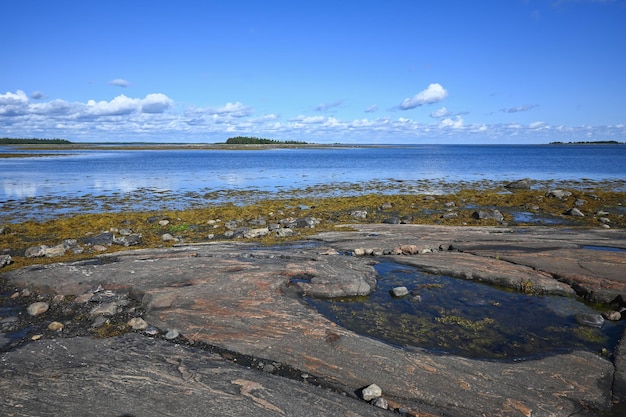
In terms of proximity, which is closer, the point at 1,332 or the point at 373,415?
the point at 373,415

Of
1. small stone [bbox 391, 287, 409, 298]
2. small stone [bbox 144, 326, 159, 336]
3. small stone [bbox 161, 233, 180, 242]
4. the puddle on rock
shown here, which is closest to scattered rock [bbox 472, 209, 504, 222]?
the puddle on rock

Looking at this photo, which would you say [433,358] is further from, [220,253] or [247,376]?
[220,253]

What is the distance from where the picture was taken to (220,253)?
14531 millimetres

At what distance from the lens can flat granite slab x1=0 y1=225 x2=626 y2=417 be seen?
20.9 ft

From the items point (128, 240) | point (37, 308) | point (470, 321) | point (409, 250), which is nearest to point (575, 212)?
point (409, 250)

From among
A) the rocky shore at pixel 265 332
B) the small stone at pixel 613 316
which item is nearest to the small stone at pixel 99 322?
the rocky shore at pixel 265 332

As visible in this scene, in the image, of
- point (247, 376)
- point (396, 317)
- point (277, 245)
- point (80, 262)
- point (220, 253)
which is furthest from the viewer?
point (277, 245)

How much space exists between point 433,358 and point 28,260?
14.3 m

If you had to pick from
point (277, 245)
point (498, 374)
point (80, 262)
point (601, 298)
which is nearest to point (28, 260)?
point (80, 262)

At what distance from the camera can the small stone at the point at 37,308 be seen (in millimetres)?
9477

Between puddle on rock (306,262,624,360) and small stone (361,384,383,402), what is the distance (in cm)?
185

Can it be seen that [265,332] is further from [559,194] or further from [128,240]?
[559,194]

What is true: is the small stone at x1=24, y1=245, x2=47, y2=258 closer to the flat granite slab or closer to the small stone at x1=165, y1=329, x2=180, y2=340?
the flat granite slab

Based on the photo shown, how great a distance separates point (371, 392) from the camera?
6.29 m
